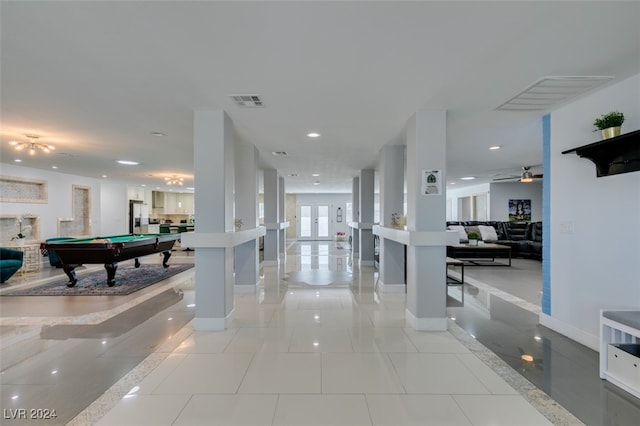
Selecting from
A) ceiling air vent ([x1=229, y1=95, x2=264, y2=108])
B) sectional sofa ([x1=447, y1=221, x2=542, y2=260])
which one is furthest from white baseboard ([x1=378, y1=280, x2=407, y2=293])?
sectional sofa ([x1=447, y1=221, x2=542, y2=260])

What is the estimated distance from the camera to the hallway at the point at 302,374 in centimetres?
203

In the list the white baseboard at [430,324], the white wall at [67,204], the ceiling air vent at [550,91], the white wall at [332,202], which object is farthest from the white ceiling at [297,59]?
the white wall at [332,202]

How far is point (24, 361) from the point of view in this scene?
2.78 meters

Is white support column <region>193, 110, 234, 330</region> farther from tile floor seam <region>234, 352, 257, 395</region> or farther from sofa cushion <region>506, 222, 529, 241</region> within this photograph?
sofa cushion <region>506, 222, 529, 241</region>

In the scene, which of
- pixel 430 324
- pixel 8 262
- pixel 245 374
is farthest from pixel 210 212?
pixel 8 262

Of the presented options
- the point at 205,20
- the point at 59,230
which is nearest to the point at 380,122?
the point at 205,20

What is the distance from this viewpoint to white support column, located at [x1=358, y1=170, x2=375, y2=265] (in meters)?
7.75

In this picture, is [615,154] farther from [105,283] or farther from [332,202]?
[332,202]

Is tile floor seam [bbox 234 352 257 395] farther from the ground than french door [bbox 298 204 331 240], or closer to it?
closer to it

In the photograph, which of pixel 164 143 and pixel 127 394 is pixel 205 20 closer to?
pixel 127 394

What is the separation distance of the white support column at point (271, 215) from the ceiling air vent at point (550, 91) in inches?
222

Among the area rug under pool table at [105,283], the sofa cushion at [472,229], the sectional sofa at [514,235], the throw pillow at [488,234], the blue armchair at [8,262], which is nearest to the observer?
the area rug under pool table at [105,283]

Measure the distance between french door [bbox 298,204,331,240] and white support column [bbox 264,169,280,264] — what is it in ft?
28.1

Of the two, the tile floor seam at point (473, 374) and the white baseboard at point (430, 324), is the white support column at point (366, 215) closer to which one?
the white baseboard at point (430, 324)
